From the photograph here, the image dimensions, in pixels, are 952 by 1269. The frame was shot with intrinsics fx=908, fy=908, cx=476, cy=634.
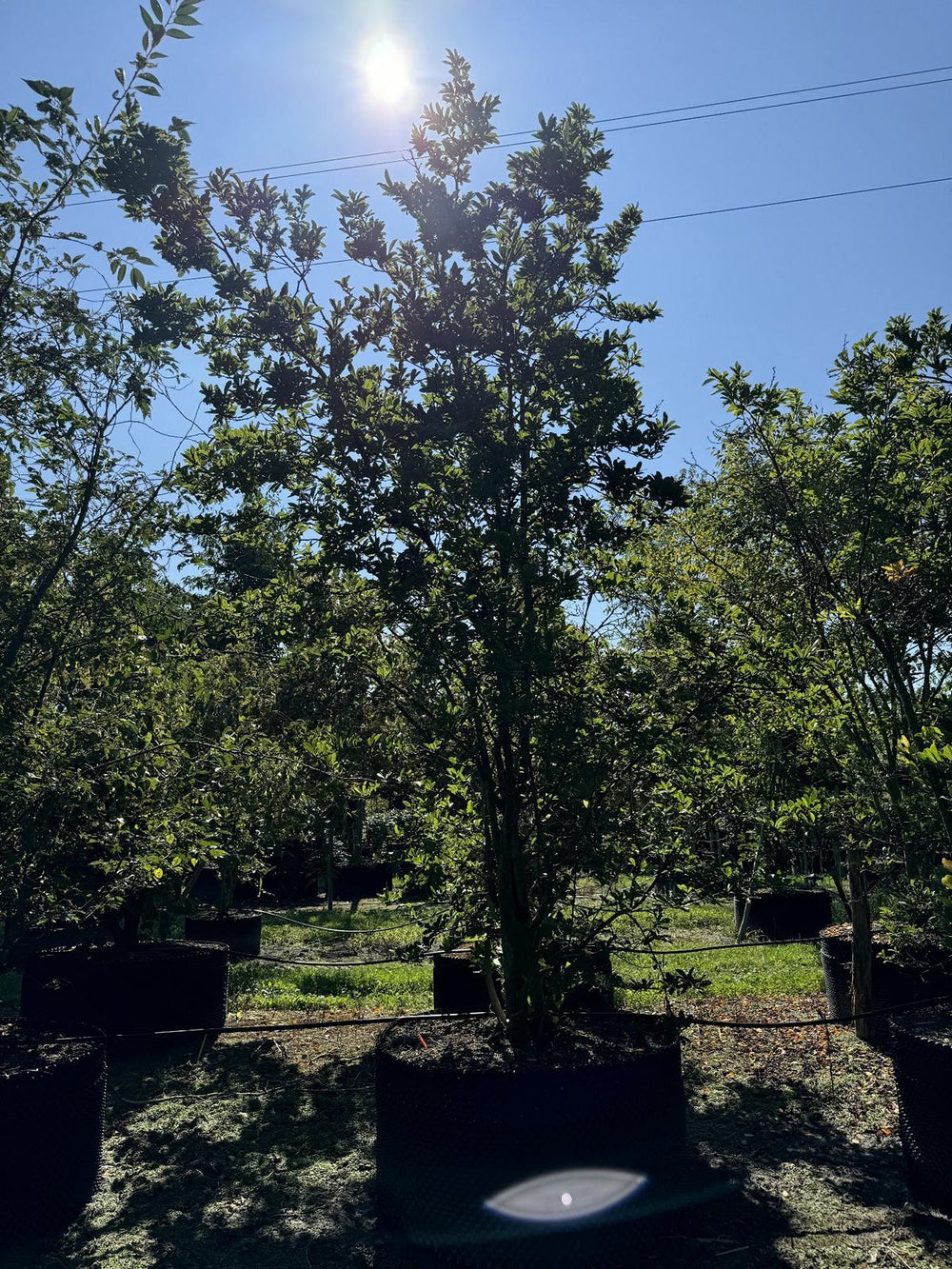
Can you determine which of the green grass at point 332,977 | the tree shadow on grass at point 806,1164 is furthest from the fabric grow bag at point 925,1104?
the green grass at point 332,977

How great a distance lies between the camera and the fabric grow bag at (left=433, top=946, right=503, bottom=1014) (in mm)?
6554

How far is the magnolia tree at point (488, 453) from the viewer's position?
12.5 ft

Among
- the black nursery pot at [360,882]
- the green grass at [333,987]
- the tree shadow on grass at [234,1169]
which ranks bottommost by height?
the tree shadow on grass at [234,1169]

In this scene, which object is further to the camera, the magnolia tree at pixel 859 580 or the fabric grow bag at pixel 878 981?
the fabric grow bag at pixel 878 981

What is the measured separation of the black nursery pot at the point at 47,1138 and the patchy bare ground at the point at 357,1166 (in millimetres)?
132

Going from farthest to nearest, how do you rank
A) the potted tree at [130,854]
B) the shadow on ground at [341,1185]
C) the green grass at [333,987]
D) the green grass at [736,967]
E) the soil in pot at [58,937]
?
the green grass at [333,987] → the green grass at [736,967] → the soil in pot at [58,937] → the potted tree at [130,854] → the shadow on ground at [341,1185]

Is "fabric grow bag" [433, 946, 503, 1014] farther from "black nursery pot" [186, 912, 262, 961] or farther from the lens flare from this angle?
"black nursery pot" [186, 912, 262, 961]

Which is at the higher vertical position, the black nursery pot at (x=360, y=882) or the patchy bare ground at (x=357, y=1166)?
the black nursery pot at (x=360, y=882)

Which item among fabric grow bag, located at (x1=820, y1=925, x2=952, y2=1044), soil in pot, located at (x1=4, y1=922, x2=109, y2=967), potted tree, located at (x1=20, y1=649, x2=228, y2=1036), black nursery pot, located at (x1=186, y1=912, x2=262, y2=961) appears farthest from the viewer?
black nursery pot, located at (x1=186, y1=912, x2=262, y2=961)

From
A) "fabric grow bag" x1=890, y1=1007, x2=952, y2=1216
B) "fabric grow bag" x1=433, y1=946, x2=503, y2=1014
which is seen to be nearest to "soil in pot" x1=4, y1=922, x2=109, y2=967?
"fabric grow bag" x1=433, y1=946, x2=503, y2=1014

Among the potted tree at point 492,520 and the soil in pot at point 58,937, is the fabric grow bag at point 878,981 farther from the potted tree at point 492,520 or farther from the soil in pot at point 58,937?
the soil in pot at point 58,937

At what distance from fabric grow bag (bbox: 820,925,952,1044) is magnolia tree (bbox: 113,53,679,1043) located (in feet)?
8.23

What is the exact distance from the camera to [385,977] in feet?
31.3

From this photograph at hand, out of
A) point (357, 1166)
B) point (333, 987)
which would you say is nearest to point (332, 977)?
point (333, 987)
